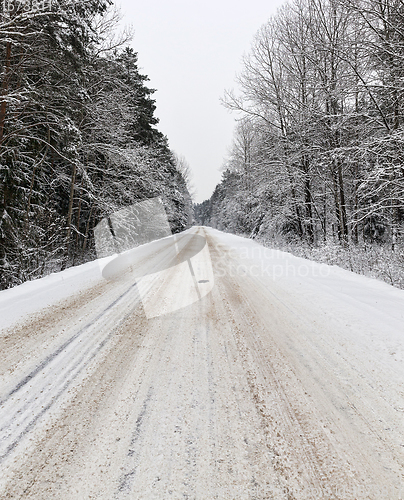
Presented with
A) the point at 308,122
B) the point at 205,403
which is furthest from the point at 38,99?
the point at 308,122

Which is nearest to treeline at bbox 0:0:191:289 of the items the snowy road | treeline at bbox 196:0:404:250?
the snowy road

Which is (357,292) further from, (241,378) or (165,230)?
(165,230)

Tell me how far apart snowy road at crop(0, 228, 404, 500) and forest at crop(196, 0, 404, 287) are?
3.54m

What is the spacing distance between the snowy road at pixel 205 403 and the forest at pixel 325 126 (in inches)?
139

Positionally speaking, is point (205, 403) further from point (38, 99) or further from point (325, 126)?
point (325, 126)

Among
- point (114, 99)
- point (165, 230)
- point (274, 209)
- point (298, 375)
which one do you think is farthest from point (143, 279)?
point (165, 230)

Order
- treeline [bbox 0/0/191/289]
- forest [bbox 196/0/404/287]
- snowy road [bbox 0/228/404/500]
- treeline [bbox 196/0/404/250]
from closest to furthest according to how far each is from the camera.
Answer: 1. snowy road [bbox 0/228/404/500]
2. treeline [bbox 0/0/191/289]
3. forest [bbox 196/0/404/287]
4. treeline [bbox 196/0/404/250]

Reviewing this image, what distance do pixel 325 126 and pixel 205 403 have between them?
9.70m

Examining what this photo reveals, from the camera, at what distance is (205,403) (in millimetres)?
1744

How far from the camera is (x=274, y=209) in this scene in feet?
40.1

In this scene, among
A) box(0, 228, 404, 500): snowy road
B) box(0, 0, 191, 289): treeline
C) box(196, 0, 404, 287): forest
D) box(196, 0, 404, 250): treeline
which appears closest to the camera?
box(0, 228, 404, 500): snowy road

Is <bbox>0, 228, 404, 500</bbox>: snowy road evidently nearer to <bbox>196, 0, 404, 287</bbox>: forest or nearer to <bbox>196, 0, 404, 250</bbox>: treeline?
<bbox>196, 0, 404, 287</bbox>: forest

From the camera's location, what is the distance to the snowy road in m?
1.21

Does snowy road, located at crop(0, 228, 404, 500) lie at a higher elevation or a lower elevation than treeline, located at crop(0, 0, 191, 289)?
lower
